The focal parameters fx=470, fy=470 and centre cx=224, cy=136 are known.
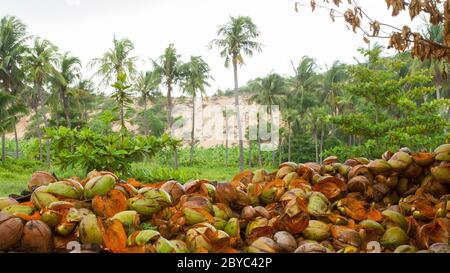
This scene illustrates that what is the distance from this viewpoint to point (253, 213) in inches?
62.3

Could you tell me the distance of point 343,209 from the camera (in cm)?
165

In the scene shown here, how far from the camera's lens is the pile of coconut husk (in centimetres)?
129

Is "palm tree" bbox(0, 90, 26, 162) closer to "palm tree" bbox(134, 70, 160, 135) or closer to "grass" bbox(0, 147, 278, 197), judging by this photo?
"grass" bbox(0, 147, 278, 197)

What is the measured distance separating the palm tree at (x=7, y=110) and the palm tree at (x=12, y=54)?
154cm

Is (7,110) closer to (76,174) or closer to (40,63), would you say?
(40,63)

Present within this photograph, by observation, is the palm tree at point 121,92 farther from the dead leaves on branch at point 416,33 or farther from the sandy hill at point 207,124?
the sandy hill at point 207,124

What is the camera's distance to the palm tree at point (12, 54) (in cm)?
3494

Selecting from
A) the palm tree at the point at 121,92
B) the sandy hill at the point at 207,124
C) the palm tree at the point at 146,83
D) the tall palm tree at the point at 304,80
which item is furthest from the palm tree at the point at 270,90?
the palm tree at the point at 121,92

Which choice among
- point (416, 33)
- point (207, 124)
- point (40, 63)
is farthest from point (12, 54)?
point (207, 124)

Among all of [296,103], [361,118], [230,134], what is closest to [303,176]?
[361,118]

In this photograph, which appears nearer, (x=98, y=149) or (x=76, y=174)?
(x=98, y=149)

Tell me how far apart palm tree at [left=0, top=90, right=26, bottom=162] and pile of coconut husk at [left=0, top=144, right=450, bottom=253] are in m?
31.2

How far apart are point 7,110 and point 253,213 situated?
33847mm

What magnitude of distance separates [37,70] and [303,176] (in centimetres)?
3521
